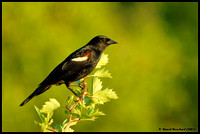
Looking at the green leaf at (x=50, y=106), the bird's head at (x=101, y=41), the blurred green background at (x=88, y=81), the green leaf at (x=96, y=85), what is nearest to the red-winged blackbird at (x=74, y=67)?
the bird's head at (x=101, y=41)

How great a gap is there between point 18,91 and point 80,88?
8.82m

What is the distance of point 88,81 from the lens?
10172 mm

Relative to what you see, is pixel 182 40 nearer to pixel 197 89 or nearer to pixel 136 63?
pixel 197 89

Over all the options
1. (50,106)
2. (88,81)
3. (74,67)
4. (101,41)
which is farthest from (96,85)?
(88,81)

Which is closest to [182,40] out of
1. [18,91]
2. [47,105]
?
[18,91]

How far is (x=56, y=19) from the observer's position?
503 inches

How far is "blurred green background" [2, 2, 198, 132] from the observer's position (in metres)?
11.7

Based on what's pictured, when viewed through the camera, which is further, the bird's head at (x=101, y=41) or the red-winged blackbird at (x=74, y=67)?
the bird's head at (x=101, y=41)

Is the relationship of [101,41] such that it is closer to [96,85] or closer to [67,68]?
[67,68]

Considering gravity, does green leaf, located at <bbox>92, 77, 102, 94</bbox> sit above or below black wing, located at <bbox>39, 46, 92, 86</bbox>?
below

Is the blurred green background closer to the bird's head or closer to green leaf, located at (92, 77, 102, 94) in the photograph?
the bird's head

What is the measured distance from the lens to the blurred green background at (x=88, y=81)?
11.7 meters

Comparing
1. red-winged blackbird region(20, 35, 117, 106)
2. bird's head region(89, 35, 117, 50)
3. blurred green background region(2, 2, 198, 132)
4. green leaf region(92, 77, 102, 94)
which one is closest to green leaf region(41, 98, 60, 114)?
green leaf region(92, 77, 102, 94)

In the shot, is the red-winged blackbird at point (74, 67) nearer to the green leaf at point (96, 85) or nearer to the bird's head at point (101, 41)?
the bird's head at point (101, 41)
